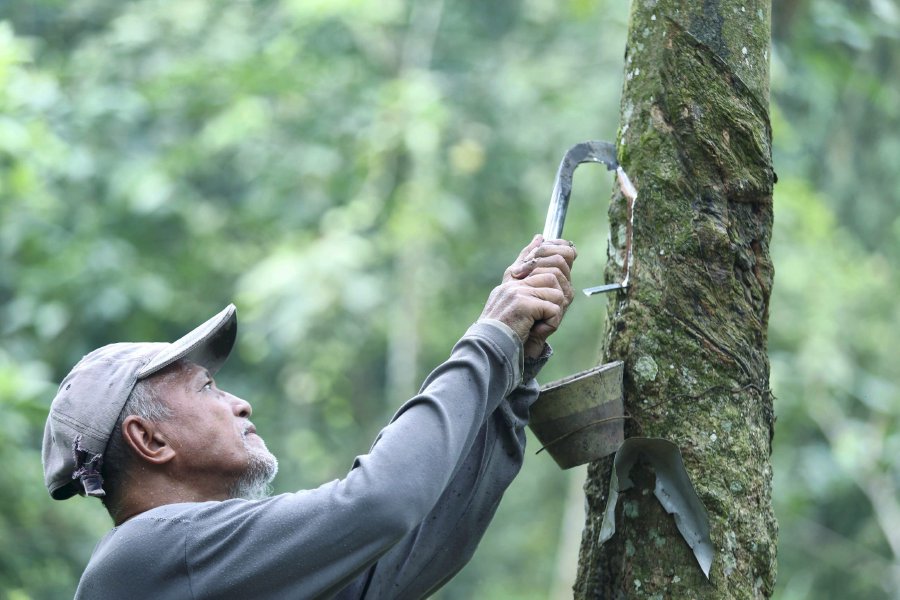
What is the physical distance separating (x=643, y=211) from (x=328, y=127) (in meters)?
8.74

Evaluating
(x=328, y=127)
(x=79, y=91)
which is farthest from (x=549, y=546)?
(x=79, y=91)

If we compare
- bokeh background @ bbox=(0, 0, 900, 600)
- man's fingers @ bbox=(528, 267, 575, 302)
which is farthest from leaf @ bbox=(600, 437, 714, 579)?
bokeh background @ bbox=(0, 0, 900, 600)

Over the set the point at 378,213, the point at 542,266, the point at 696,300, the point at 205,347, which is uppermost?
the point at 542,266

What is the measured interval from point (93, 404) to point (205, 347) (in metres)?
0.29

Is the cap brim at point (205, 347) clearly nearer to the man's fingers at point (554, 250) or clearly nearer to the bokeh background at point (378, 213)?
the man's fingers at point (554, 250)

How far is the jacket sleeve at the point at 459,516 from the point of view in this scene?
2498mm

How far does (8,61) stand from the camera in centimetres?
540

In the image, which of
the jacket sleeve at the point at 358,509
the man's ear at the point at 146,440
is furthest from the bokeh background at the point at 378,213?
the jacket sleeve at the point at 358,509

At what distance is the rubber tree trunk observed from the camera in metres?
2.44

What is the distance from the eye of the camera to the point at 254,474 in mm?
2512

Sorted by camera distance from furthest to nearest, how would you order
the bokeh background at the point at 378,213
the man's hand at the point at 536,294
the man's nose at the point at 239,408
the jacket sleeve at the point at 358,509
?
the bokeh background at the point at 378,213, the man's nose at the point at 239,408, the man's hand at the point at 536,294, the jacket sleeve at the point at 358,509

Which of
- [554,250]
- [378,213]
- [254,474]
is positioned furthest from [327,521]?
[378,213]

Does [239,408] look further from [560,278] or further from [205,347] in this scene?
[560,278]

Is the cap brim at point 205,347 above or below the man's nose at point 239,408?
above
